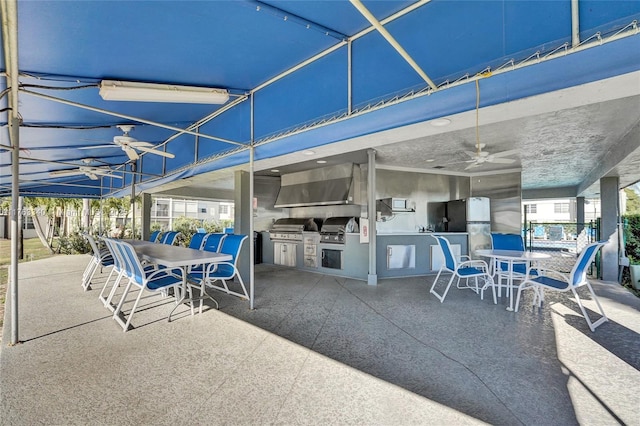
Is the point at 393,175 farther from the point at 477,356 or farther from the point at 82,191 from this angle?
the point at 82,191

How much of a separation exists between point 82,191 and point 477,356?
13.2 metres

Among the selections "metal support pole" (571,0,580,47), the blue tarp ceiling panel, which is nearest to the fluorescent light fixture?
the blue tarp ceiling panel

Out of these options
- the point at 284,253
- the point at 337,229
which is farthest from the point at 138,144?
the point at 284,253

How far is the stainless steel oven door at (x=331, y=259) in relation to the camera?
620cm

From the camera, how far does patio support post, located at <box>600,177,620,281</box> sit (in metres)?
6.06

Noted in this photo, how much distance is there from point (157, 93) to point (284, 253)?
195 inches

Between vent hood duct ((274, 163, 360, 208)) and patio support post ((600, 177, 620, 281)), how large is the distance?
533cm

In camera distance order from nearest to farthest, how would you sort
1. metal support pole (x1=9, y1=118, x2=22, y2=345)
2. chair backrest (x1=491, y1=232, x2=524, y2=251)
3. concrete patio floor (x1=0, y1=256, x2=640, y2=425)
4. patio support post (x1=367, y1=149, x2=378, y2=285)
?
concrete patio floor (x1=0, y1=256, x2=640, y2=425) < metal support pole (x1=9, y1=118, x2=22, y2=345) < chair backrest (x1=491, y1=232, x2=524, y2=251) < patio support post (x1=367, y1=149, x2=378, y2=285)

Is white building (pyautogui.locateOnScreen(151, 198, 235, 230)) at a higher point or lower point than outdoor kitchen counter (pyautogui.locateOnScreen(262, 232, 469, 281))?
higher

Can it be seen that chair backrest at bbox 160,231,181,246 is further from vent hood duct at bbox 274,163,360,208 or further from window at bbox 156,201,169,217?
window at bbox 156,201,169,217

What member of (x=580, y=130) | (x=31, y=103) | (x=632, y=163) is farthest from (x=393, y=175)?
(x=31, y=103)

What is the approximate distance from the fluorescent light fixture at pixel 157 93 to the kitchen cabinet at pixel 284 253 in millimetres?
4329

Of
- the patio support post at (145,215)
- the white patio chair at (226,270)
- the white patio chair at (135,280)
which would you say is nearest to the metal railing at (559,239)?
the white patio chair at (226,270)

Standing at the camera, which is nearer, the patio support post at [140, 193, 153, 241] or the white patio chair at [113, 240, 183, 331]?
the white patio chair at [113, 240, 183, 331]
